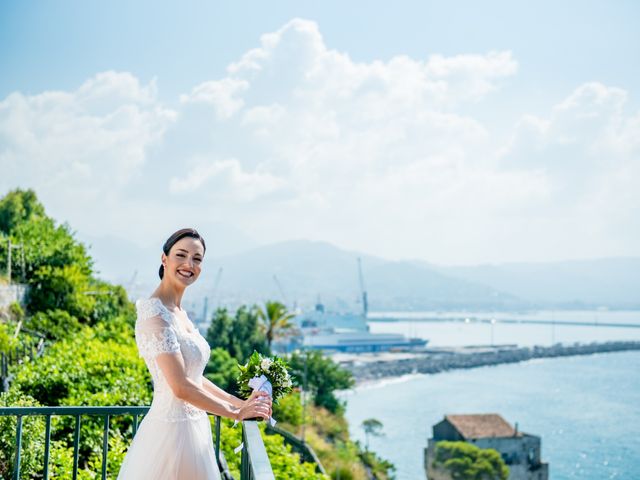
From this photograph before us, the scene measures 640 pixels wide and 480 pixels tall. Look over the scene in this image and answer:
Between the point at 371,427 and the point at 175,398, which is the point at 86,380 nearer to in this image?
the point at 175,398

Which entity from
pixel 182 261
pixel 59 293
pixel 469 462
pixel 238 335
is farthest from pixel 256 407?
pixel 469 462

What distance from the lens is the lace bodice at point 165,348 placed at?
208 cm

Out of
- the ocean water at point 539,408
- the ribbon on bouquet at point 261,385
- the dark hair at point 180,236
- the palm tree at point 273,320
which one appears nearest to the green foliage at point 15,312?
the dark hair at point 180,236

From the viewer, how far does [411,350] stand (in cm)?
10688

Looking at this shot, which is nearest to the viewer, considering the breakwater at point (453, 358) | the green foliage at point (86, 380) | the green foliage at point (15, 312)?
the green foliage at point (86, 380)

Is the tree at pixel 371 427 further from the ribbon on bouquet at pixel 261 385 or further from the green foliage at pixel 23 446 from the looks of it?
the ribbon on bouquet at pixel 261 385

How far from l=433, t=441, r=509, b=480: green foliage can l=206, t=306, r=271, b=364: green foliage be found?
12.2 meters

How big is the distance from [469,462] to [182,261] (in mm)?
34755

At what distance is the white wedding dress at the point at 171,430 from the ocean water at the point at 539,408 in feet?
140

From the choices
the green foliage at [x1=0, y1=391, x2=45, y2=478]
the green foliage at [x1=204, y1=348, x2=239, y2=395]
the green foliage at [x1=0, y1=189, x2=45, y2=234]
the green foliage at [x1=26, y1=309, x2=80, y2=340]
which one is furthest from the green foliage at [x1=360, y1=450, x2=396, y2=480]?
the green foliage at [x1=0, y1=391, x2=45, y2=478]

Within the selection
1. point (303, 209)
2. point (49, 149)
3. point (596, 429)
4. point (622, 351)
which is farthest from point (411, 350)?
point (303, 209)

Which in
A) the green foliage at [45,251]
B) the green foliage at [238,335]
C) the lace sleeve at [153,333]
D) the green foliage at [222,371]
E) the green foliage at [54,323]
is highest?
the green foliage at [45,251]

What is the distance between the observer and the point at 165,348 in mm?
2051

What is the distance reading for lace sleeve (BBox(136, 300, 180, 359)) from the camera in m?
2.06
